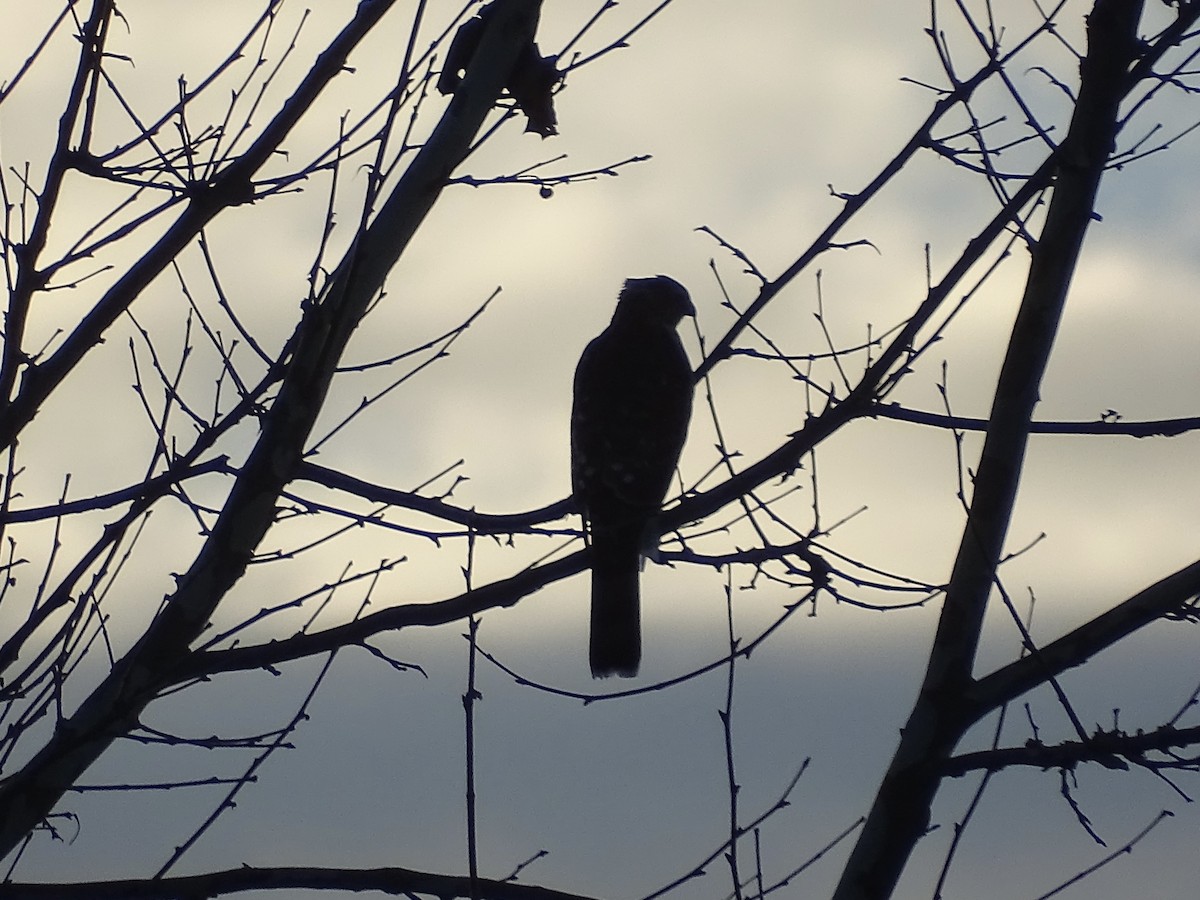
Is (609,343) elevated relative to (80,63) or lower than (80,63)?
elevated

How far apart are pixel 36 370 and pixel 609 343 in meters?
3.35

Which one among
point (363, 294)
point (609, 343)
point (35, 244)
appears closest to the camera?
point (35, 244)

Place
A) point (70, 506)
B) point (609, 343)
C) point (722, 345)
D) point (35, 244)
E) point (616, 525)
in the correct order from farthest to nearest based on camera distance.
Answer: point (609, 343) < point (616, 525) < point (722, 345) < point (70, 506) < point (35, 244)

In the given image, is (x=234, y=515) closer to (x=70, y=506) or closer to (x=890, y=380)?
(x=70, y=506)

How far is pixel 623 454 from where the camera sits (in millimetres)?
6109

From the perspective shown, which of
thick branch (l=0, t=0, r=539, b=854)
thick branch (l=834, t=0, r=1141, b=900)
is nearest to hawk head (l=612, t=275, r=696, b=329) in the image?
thick branch (l=0, t=0, r=539, b=854)

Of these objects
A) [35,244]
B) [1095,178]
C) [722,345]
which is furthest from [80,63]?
[1095,178]

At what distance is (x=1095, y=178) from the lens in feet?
12.3

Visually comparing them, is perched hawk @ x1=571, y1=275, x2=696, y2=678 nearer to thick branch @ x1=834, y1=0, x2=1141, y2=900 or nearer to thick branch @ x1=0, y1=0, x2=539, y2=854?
thick branch @ x1=0, y1=0, x2=539, y2=854

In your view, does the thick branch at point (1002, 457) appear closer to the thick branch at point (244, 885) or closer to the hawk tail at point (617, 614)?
the thick branch at point (244, 885)

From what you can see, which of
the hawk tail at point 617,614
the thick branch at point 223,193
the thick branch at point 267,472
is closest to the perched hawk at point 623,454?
the hawk tail at point 617,614

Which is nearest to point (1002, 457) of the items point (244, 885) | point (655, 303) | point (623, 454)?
point (244, 885)

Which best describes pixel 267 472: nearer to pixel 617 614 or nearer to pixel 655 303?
pixel 617 614

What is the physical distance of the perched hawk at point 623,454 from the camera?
236 inches
